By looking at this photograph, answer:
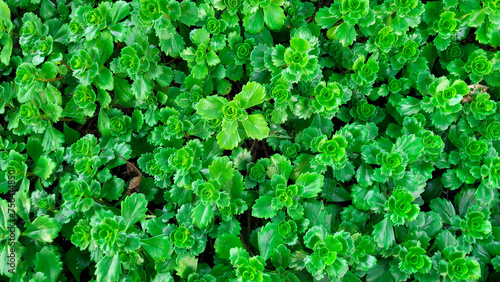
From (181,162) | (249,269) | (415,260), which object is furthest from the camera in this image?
(181,162)

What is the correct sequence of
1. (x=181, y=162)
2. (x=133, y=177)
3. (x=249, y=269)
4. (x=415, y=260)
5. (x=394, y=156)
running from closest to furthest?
(x=249, y=269) < (x=415, y=260) < (x=394, y=156) < (x=181, y=162) < (x=133, y=177)

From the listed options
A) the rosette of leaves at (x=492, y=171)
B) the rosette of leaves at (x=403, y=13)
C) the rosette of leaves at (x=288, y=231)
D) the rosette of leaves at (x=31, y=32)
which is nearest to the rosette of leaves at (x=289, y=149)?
the rosette of leaves at (x=288, y=231)

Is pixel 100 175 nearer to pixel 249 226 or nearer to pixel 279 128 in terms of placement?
pixel 249 226

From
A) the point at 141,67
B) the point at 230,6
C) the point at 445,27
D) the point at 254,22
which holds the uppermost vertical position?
the point at 230,6

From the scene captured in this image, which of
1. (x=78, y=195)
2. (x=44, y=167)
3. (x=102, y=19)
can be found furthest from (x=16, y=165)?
(x=102, y=19)

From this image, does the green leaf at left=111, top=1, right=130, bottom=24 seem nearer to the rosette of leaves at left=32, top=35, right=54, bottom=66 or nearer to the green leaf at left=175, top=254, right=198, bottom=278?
the rosette of leaves at left=32, top=35, right=54, bottom=66

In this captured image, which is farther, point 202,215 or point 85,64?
point 85,64

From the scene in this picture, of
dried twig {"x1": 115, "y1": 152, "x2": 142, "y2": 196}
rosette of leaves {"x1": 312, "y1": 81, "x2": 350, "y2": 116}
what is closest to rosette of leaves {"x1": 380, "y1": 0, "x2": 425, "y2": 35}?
rosette of leaves {"x1": 312, "y1": 81, "x2": 350, "y2": 116}

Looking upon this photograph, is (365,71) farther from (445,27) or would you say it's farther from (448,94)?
(445,27)
